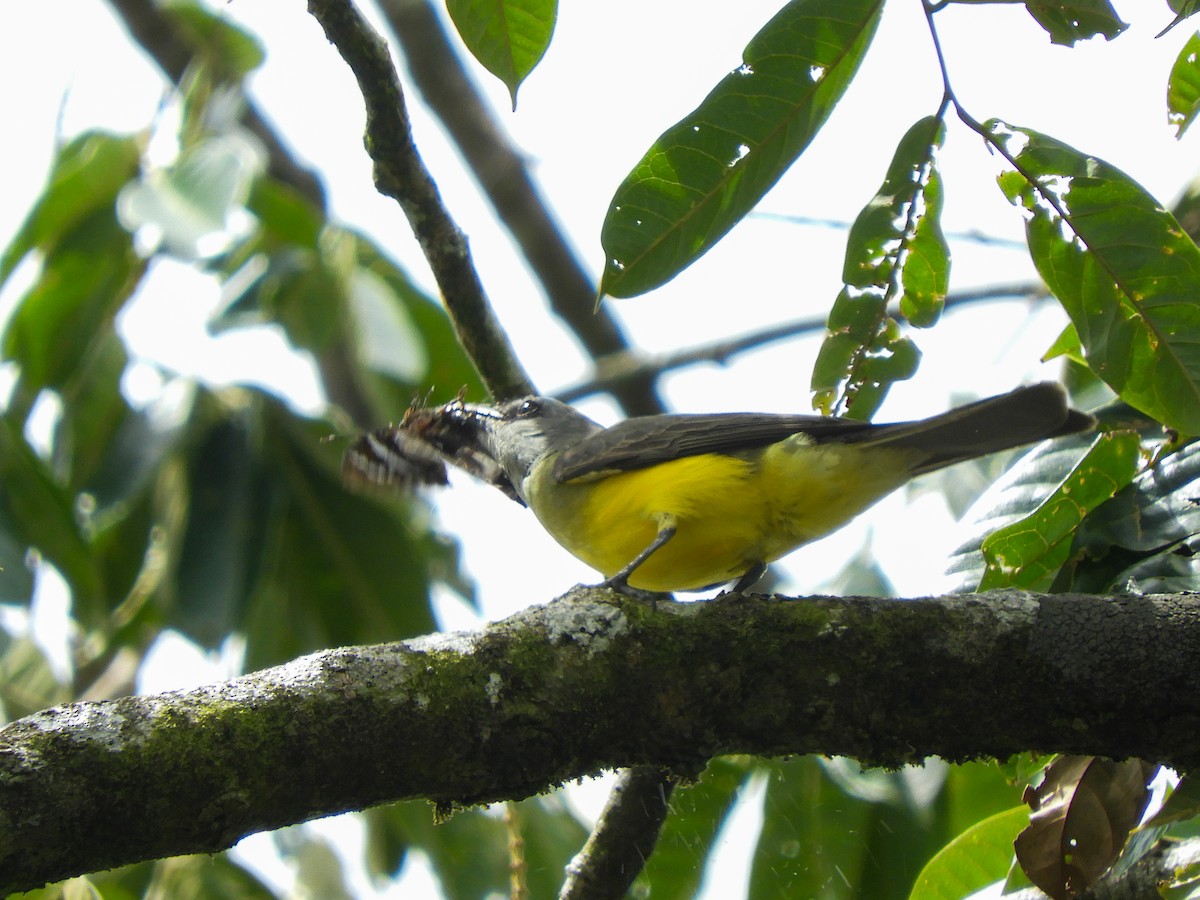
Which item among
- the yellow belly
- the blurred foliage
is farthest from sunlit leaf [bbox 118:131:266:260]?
the yellow belly

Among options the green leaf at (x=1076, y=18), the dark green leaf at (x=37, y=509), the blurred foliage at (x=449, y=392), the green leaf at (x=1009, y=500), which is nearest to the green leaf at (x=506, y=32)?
the blurred foliage at (x=449, y=392)

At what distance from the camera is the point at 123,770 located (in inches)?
72.1

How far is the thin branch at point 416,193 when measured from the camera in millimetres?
2971

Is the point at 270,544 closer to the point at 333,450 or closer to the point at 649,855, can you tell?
the point at 333,450

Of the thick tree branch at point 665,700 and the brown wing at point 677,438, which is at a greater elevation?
the brown wing at point 677,438

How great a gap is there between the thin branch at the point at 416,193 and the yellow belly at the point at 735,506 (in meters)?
0.66

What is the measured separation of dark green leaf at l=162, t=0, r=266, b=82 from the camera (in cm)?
548

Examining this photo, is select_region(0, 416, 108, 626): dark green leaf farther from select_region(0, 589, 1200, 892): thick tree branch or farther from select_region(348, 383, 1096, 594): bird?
select_region(0, 589, 1200, 892): thick tree branch

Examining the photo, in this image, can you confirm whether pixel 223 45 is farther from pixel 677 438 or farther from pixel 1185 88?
pixel 1185 88

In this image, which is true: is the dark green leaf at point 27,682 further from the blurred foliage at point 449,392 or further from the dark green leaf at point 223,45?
the dark green leaf at point 223,45

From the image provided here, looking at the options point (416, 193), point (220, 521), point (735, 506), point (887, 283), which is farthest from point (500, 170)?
point (887, 283)

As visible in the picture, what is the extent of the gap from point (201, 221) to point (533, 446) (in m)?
1.51

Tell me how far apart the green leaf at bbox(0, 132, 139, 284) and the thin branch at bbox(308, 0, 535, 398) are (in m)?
2.02

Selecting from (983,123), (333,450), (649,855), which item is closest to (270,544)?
(333,450)
